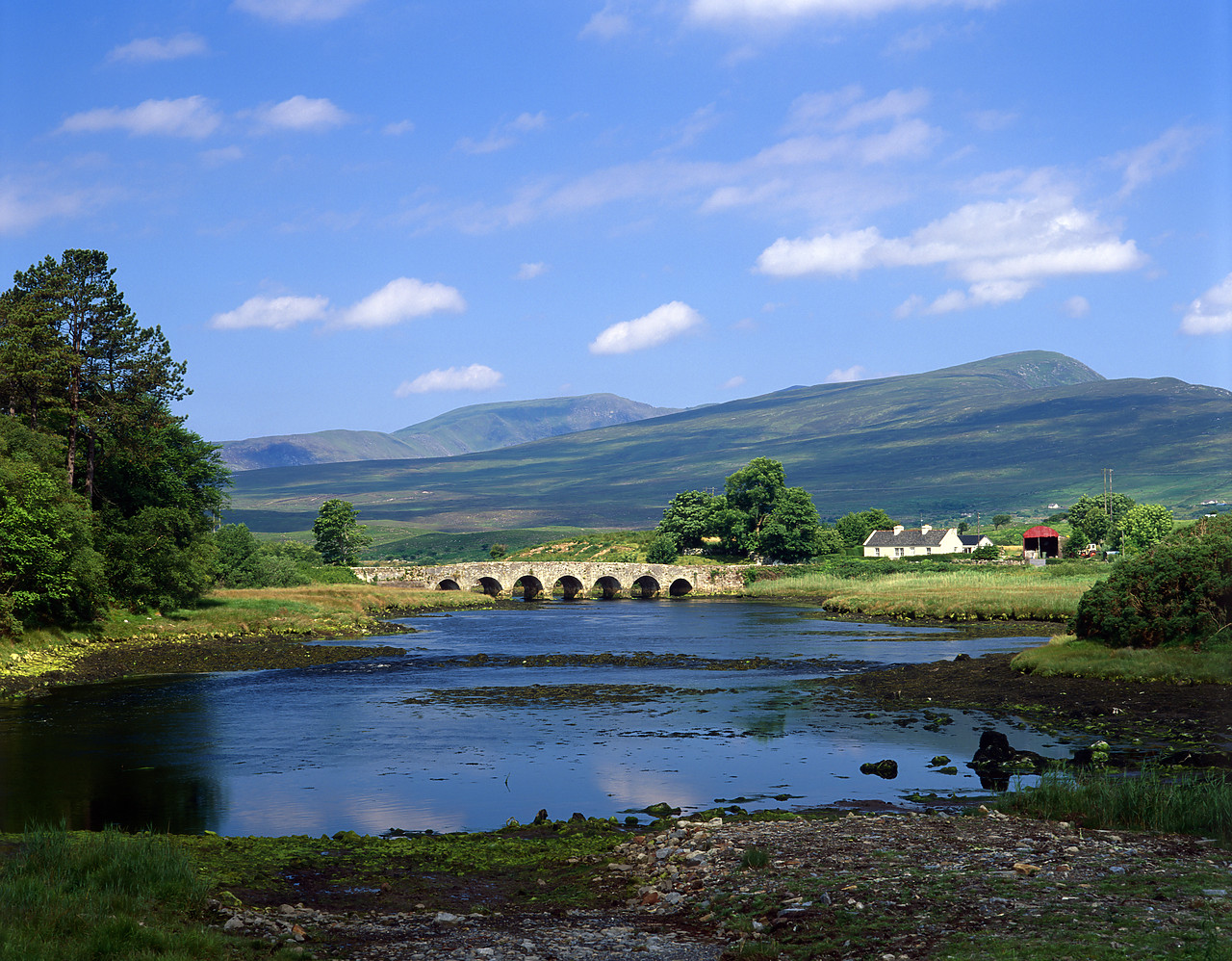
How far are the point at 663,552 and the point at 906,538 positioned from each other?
37084 mm

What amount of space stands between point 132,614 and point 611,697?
3255cm

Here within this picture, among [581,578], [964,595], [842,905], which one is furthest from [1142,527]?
[842,905]

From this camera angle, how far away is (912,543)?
149625 mm

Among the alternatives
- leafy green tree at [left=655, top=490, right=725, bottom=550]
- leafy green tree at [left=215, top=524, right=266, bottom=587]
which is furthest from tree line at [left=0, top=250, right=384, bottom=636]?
leafy green tree at [left=655, top=490, right=725, bottom=550]

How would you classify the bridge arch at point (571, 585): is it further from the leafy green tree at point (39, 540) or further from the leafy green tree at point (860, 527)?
the leafy green tree at point (39, 540)

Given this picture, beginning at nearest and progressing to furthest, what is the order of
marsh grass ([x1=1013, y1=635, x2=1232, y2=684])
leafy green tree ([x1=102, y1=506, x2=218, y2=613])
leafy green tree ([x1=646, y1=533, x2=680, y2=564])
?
marsh grass ([x1=1013, y1=635, x2=1232, y2=684])
leafy green tree ([x1=102, y1=506, x2=218, y2=613])
leafy green tree ([x1=646, y1=533, x2=680, y2=564])

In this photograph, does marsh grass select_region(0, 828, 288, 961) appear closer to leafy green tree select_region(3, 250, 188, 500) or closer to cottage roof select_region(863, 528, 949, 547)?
leafy green tree select_region(3, 250, 188, 500)

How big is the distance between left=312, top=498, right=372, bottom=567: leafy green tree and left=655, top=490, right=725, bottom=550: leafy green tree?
140 feet

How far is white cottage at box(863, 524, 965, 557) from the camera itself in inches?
5733

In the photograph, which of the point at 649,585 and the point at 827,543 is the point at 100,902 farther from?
the point at 827,543

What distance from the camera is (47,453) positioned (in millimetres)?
50281

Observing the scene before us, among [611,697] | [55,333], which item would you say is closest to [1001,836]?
[611,697]

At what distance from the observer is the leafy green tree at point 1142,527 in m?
123

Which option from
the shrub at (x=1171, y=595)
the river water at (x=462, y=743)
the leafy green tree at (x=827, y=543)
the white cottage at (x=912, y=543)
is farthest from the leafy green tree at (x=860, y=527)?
the shrub at (x=1171, y=595)
